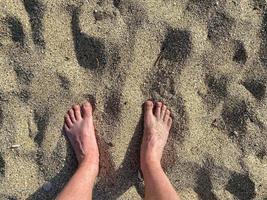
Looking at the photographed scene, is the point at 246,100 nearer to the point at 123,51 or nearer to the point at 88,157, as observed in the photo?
the point at 123,51

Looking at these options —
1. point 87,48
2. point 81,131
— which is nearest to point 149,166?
point 81,131

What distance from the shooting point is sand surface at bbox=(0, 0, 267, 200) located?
230cm

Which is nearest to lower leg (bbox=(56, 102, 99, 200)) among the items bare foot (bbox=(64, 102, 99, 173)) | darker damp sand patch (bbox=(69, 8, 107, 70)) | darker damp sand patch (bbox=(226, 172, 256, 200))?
bare foot (bbox=(64, 102, 99, 173))

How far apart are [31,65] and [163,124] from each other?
2.32 feet

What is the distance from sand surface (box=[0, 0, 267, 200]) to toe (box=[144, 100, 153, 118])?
0.14 ft

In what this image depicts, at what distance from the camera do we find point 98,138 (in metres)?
2.41

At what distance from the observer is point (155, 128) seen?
243 cm

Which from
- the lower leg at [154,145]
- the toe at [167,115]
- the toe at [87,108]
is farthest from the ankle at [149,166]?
the toe at [87,108]

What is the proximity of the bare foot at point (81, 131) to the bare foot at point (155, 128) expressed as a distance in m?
0.25

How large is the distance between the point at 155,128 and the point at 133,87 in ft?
0.79

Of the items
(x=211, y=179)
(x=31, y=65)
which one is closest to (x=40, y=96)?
(x=31, y=65)

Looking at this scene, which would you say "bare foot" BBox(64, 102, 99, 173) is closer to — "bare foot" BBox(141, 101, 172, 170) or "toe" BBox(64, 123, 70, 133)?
"toe" BBox(64, 123, 70, 133)

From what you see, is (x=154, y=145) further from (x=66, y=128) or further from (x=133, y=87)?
(x=66, y=128)

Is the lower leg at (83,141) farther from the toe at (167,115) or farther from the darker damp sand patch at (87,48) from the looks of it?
the toe at (167,115)
